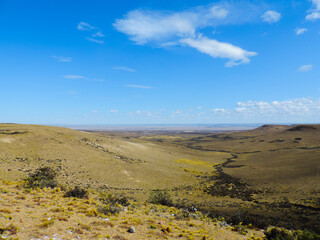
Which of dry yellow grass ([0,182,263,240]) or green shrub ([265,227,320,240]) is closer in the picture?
dry yellow grass ([0,182,263,240])

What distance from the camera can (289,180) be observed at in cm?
4094

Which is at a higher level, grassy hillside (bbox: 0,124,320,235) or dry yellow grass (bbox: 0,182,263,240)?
dry yellow grass (bbox: 0,182,263,240)

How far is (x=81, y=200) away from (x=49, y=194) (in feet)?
12.2

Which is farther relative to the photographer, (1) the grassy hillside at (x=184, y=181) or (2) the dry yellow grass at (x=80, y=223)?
(1) the grassy hillside at (x=184, y=181)

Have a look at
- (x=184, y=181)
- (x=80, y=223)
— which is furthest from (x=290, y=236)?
(x=184, y=181)

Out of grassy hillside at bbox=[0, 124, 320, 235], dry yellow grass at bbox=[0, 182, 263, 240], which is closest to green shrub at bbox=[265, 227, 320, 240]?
dry yellow grass at bbox=[0, 182, 263, 240]

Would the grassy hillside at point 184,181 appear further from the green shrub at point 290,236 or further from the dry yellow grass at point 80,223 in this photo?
the dry yellow grass at point 80,223

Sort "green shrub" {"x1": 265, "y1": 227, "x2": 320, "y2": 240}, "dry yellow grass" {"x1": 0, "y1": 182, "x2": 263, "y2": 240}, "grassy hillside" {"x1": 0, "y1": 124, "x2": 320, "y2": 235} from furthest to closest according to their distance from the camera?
1. "grassy hillside" {"x1": 0, "y1": 124, "x2": 320, "y2": 235}
2. "green shrub" {"x1": 265, "y1": 227, "x2": 320, "y2": 240}
3. "dry yellow grass" {"x1": 0, "y1": 182, "x2": 263, "y2": 240}

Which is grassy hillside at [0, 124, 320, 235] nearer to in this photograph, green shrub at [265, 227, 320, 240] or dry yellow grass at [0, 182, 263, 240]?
green shrub at [265, 227, 320, 240]

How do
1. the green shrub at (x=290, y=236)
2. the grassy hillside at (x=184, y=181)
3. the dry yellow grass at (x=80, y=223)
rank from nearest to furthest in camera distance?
the dry yellow grass at (x=80, y=223)
the green shrub at (x=290, y=236)
the grassy hillside at (x=184, y=181)

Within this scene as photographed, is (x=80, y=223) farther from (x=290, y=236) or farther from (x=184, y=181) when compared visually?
(x=184, y=181)

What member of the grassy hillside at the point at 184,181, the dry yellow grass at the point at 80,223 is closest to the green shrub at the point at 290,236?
the dry yellow grass at the point at 80,223

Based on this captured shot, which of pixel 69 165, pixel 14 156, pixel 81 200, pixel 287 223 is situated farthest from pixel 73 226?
pixel 14 156

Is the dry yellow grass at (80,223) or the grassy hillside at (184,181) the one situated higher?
the dry yellow grass at (80,223)
